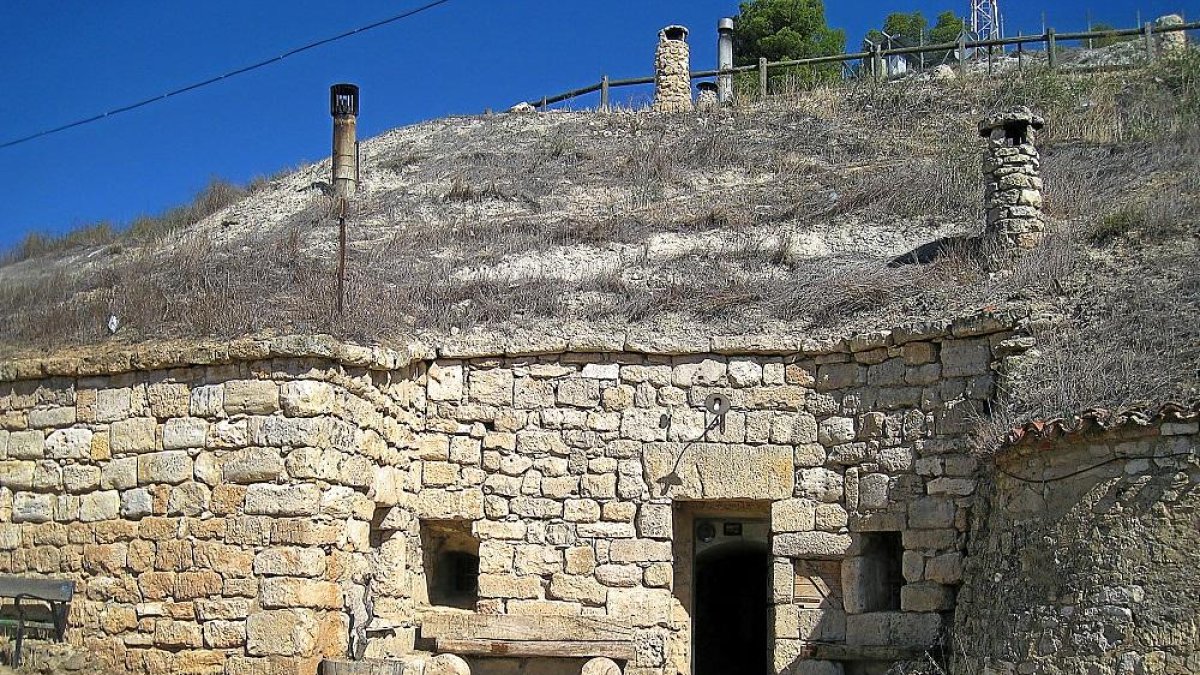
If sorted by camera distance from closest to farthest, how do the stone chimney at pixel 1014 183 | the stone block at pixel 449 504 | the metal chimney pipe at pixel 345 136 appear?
the stone block at pixel 449 504 → the stone chimney at pixel 1014 183 → the metal chimney pipe at pixel 345 136

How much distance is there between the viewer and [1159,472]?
8.76 m

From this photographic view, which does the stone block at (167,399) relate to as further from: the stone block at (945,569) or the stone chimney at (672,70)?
the stone chimney at (672,70)

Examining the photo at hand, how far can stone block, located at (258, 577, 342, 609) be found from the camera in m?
10.6

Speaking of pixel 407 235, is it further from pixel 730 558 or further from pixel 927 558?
pixel 927 558

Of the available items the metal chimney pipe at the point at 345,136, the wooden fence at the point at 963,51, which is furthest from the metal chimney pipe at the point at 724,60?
the metal chimney pipe at the point at 345,136

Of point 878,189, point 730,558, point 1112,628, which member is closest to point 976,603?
point 1112,628

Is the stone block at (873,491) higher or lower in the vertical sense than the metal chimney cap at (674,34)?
lower

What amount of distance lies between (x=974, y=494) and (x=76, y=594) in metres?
7.67

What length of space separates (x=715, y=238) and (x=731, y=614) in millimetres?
4299

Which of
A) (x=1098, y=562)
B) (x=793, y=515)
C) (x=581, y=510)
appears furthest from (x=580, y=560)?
(x=1098, y=562)

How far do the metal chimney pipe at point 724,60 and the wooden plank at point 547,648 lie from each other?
12.6 m

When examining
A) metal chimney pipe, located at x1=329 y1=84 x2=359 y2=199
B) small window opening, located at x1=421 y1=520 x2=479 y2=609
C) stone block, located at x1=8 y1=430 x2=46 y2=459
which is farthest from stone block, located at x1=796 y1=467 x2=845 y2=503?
metal chimney pipe, located at x1=329 y1=84 x2=359 y2=199

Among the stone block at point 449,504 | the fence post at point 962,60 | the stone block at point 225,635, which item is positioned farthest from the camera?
the fence post at point 962,60

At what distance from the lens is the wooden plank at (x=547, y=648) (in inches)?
446
